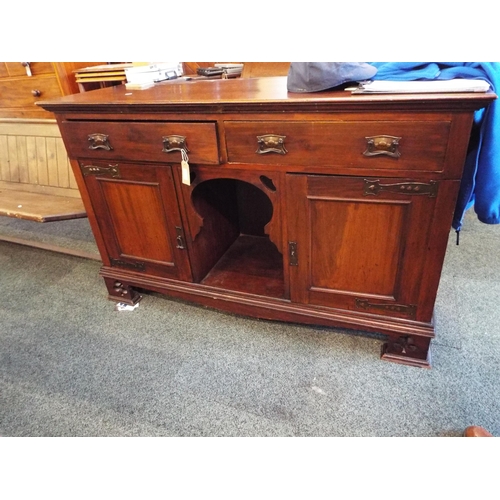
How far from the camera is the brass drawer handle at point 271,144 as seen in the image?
1.11 meters

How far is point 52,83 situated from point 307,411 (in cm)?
231

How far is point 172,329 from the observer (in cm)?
161

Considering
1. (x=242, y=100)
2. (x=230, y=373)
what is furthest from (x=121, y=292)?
(x=242, y=100)

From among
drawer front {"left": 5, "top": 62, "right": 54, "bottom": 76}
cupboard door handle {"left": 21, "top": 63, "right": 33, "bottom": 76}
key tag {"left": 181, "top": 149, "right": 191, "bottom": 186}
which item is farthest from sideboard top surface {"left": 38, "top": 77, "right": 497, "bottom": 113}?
cupboard door handle {"left": 21, "top": 63, "right": 33, "bottom": 76}

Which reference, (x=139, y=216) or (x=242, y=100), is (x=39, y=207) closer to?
(x=139, y=216)

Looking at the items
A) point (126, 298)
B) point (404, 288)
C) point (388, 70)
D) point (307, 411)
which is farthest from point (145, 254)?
point (388, 70)

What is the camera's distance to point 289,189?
1.19m

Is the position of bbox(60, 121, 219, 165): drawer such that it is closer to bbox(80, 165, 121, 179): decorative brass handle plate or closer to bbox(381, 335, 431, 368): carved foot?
bbox(80, 165, 121, 179): decorative brass handle plate

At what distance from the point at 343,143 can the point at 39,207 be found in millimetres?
1571

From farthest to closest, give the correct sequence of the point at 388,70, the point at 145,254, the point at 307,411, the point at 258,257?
the point at 258,257, the point at 145,254, the point at 307,411, the point at 388,70

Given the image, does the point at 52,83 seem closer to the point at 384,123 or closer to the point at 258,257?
the point at 258,257


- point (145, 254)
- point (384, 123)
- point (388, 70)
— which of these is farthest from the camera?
point (145, 254)

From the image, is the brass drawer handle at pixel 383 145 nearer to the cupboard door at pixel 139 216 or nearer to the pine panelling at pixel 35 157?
the cupboard door at pixel 139 216

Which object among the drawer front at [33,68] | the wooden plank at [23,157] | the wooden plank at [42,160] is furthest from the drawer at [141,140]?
the drawer front at [33,68]
